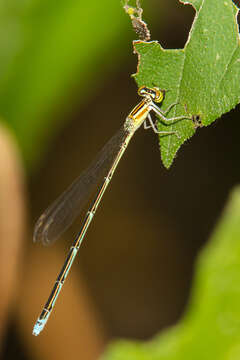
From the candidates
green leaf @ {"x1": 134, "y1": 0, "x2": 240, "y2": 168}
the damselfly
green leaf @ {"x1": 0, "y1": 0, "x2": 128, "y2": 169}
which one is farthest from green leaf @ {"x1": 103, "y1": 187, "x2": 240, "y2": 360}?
green leaf @ {"x1": 0, "y1": 0, "x2": 128, "y2": 169}

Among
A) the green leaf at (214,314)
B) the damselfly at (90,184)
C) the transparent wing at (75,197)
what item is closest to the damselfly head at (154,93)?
the damselfly at (90,184)

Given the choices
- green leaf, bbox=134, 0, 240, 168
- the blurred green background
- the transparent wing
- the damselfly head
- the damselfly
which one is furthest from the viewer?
the blurred green background

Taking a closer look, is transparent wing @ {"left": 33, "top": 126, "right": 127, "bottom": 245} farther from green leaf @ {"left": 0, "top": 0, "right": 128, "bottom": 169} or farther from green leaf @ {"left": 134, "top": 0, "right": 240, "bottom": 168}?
green leaf @ {"left": 0, "top": 0, "right": 128, "bottom": 169}

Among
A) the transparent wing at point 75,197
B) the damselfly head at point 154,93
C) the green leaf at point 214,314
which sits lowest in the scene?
the green leaf at point 214,314

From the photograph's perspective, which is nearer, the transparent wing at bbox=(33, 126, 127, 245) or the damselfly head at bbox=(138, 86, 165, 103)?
the damselfly head at bbox=(138, 86, 165, 103)

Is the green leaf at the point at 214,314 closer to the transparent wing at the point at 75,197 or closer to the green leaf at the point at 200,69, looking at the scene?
the transparent wing at the point at 75,197

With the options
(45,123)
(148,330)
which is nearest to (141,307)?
(148,330)

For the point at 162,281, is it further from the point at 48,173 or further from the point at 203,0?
the point at 203,0

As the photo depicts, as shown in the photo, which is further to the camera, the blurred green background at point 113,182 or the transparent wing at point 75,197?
the blurred green background at point 113,182

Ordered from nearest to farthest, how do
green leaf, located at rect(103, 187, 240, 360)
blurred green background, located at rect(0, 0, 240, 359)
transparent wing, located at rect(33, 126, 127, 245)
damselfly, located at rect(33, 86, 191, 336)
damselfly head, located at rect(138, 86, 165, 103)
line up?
1. damselfly head, located at rect(138, 86, 165, 103)
2. damselfly, located at rect(33, 86, 191, 336)
3. transparent wing, located at rect(33, 126, 127, 245)
4. green leaf, located at rect(103, 187, 240, 360)
5. blurred green background, located at rect(0, 0, 240, 359)

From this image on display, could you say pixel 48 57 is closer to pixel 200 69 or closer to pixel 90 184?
pixel 90 184
